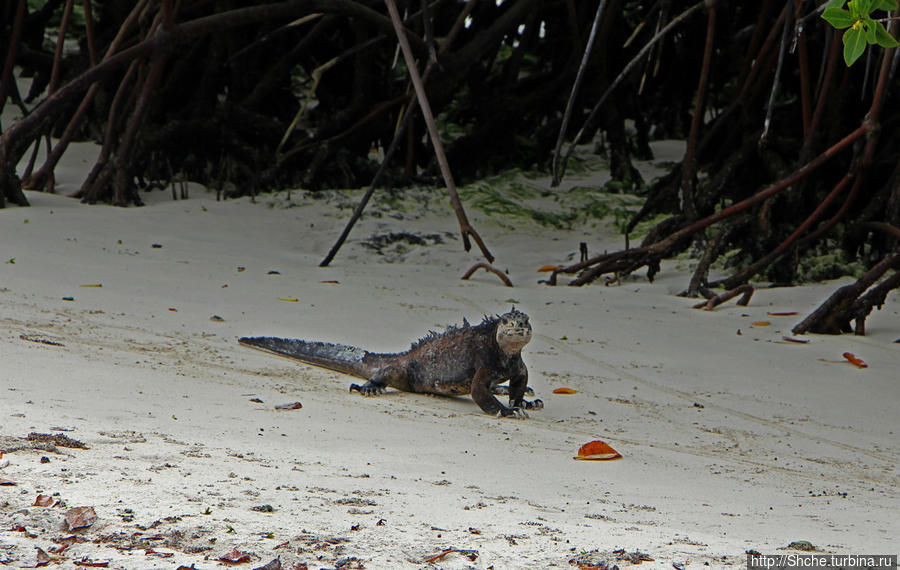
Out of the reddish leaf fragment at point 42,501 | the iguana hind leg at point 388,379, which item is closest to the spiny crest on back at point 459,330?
the iguana hind leg at point 388,379

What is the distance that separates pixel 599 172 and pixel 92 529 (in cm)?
701

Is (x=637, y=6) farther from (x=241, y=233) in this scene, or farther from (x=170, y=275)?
(x=170, y=275)

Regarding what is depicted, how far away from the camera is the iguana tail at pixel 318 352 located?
137 inches

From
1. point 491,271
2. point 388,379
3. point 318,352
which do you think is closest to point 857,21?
point 388,379

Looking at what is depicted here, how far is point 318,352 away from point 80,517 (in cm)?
202

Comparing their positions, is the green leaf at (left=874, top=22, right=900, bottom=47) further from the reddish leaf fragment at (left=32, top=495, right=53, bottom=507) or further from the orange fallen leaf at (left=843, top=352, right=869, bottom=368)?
the orange fallen leaf at (left=843, top=352, right=869, bottom=368)

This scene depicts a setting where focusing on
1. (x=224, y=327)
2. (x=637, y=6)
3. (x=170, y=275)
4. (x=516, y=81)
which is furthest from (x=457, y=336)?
(x=637, y=6)

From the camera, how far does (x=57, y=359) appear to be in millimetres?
2768

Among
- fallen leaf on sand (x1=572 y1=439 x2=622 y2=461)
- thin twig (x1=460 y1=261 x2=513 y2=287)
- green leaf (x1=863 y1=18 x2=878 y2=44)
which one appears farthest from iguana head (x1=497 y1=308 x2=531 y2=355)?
thin twig (x1=460 y1=261 x2=513 y2=287)

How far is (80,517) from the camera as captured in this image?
4.98ft

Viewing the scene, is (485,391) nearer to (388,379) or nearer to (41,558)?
(388,379)

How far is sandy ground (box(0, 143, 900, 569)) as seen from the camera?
159cm

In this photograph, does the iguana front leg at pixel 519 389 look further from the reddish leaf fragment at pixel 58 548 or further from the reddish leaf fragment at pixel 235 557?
the reddish leaf fragment at pixel 58 548

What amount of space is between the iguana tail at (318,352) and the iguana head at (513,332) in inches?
19.8
